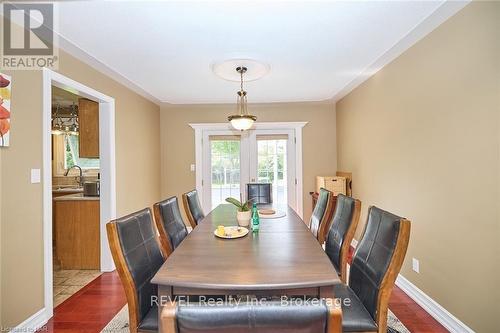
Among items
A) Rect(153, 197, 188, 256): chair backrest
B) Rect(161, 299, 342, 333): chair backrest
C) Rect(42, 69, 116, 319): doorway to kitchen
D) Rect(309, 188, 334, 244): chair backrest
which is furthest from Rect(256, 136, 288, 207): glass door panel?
Rect(161, 299, 342, 333): chair backrest

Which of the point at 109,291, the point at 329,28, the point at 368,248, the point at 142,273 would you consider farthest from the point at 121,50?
the point at 368,248

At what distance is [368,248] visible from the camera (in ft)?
5.21

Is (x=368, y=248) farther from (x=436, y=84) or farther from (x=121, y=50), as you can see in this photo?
(x=121, y=50)

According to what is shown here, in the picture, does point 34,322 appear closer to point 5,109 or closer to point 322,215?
point 5,109

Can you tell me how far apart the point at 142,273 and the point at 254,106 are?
3.98 m

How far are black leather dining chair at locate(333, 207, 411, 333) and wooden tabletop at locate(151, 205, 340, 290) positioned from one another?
0.84ft

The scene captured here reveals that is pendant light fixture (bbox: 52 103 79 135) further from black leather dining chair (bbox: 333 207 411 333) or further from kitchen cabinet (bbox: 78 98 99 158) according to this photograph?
black leather dining chair (bbox: 333 207 411 333)

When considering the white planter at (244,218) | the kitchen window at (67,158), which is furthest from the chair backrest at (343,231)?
the kitchen window at (67,158)

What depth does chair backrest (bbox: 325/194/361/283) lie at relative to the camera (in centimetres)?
197

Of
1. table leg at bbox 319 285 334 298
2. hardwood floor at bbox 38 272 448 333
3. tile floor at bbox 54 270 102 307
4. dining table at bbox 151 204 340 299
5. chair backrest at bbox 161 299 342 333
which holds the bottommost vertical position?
hardwood floor at bbox 38 272 448 333

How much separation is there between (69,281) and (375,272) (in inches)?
126

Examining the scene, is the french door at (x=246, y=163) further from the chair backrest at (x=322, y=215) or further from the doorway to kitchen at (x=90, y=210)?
the chair backrest at (x=322, y=215)

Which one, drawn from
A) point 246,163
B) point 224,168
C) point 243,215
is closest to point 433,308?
point 243,215

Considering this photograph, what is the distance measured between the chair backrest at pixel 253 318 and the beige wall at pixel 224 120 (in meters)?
4.58
